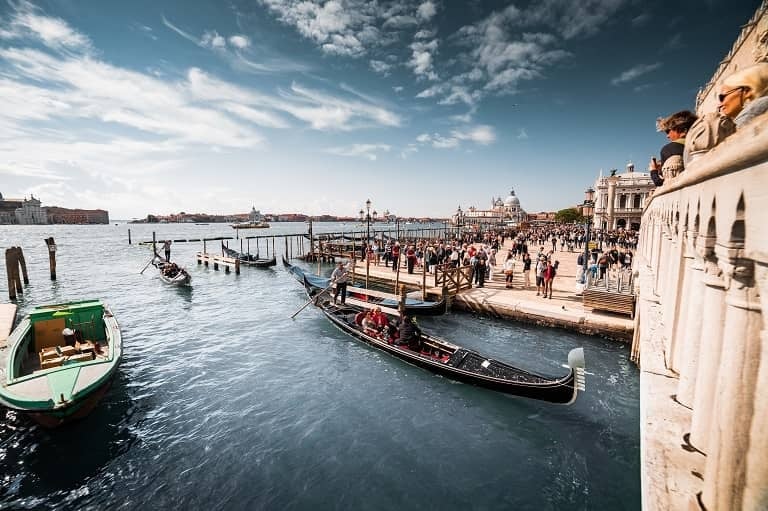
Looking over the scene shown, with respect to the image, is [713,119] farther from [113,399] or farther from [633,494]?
[113,399]

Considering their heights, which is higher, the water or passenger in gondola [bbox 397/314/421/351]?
passenger in gondola [bbox 397/314/421/351]

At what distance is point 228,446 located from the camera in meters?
7.27

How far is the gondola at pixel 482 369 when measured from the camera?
7.70 meters

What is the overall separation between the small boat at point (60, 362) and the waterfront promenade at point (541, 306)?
13.6 metres

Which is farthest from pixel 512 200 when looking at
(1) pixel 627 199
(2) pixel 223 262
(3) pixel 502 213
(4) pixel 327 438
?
(4) pixel 327 438

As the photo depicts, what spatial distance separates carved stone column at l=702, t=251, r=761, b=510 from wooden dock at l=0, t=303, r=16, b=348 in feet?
43.3

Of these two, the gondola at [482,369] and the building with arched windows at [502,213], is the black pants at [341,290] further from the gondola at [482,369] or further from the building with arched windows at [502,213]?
the building with arched windows at [502,213]

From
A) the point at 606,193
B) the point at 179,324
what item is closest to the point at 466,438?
the point at 179,324

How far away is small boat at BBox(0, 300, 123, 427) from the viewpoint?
676cm

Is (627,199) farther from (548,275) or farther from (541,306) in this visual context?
(541,306)

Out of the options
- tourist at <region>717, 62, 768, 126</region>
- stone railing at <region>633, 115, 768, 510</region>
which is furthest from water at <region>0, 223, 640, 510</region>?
tourist at <region>717, 62, 768, 126</region>

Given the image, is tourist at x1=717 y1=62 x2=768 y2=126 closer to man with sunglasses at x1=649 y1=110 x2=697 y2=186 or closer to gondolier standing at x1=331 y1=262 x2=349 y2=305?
man with sunglasses at x1=649 y1=110 x2=697 y2=186

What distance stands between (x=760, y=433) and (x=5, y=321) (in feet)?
52.6

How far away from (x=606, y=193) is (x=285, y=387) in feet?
262
